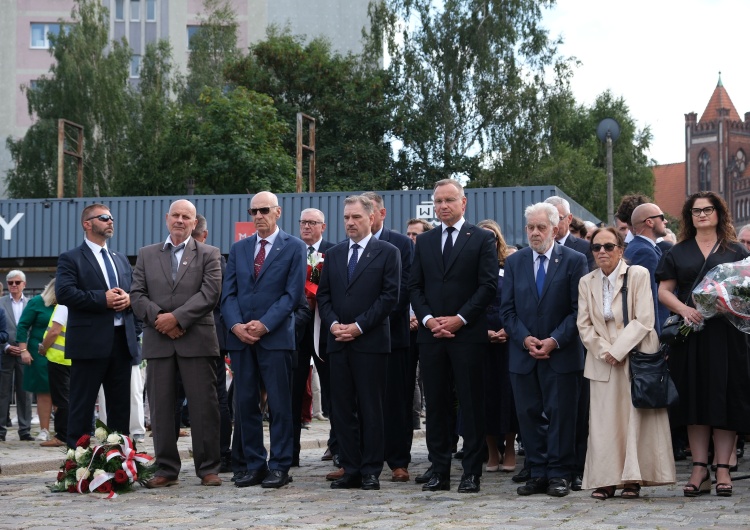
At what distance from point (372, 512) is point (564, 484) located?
155cm

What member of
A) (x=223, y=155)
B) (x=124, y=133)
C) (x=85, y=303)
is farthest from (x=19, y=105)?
(x=85, y=303)

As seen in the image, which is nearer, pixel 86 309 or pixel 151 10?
pixel 86 309

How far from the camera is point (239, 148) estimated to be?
143ft

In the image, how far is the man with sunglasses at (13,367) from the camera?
12914mm

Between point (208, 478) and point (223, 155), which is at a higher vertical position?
point (223, 155)

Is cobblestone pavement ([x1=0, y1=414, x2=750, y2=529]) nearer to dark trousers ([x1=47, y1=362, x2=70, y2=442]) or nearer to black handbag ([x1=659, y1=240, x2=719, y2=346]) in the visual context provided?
black handbag ([x1=659, y1=240, x2=719, y2=346])

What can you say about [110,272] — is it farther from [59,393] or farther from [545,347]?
[59,393]

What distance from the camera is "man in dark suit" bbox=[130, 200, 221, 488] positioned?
827 centimetres

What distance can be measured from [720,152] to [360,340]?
4731 inches

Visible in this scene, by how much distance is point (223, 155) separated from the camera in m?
44.5

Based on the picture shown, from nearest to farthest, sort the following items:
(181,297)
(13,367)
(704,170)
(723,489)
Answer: (723,489)
(181,297)
(13,367)
(704,170)

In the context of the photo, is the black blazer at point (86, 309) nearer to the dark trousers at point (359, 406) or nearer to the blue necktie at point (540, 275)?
the dark trousers at point (359, 406)

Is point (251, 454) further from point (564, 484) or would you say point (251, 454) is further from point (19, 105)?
point (19, 105)

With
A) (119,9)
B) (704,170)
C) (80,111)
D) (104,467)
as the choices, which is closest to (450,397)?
(104,467)
